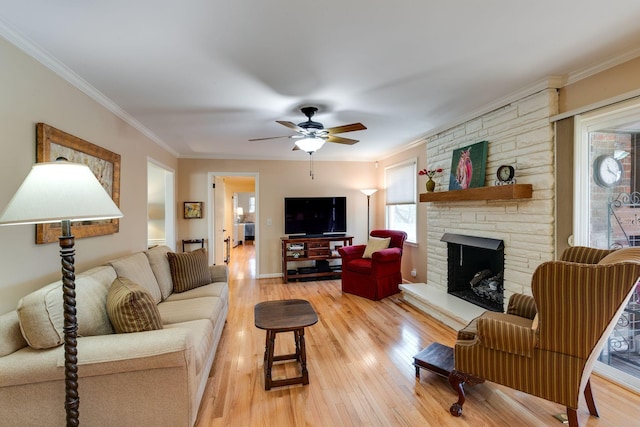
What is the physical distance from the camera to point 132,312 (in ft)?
5.65

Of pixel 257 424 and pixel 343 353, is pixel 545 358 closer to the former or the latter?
pixel 343 353

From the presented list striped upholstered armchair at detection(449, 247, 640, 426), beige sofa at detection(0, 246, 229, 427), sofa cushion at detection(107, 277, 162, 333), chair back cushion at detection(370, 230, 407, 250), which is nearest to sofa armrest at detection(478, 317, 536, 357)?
striped upholstered armchair at detection(449, 247, 640, 426)

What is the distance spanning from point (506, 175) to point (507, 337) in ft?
5.65

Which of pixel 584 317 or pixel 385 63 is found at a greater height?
pixel 385 63

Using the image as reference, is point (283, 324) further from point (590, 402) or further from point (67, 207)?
point (590, 402)

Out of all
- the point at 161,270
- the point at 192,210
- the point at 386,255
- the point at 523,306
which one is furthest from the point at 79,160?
the point at 523,306

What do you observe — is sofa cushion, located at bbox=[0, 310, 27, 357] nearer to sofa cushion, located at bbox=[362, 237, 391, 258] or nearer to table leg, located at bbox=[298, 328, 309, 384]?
table leg, located at bbox=[298, 328, 309, 384]

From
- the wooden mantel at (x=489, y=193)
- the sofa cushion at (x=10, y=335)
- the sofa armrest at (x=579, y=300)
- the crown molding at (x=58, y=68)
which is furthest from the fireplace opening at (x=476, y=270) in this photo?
the crown molding at (x=58, y=68)

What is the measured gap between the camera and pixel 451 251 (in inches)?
152

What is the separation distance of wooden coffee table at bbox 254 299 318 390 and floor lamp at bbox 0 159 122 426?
1.06 meters

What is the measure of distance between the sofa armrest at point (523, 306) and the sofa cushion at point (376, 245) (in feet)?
7.57

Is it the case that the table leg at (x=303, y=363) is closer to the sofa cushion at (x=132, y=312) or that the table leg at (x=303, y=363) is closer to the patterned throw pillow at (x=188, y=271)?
the sofa cushion at (x=132, y=312)

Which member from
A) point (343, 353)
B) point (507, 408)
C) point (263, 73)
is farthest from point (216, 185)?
point (507, 408)

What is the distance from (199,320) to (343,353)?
1330 mm
